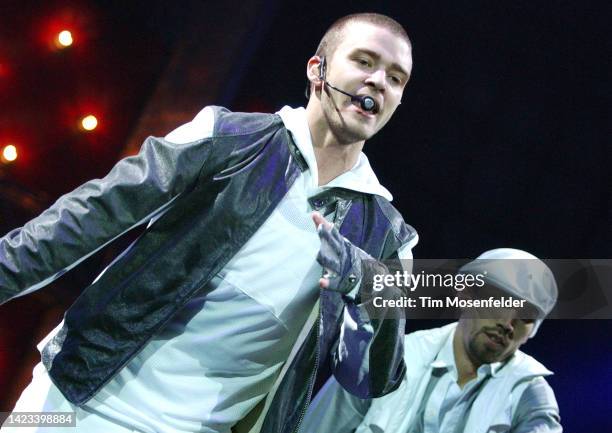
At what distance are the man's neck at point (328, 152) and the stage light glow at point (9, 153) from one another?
7.27ft

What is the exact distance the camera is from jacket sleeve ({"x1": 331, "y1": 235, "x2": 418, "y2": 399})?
5.51 feet

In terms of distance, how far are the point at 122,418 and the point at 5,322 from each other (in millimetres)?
2525

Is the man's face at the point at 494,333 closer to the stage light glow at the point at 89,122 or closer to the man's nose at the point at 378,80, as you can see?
the man's nose at the point at 378,80

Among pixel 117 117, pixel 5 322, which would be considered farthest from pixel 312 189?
pixel 5 322

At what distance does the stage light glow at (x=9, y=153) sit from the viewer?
12.0ft

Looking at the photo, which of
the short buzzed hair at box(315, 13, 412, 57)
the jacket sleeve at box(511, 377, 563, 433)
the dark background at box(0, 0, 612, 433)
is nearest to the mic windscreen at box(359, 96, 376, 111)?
the short buzzed hair at box(315, 13, 412, 57)

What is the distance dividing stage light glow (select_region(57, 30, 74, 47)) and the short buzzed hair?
2.02 m

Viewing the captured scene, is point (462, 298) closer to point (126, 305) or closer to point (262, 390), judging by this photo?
point (262, 390)

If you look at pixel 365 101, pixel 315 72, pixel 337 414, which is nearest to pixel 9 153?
pixel 337 414

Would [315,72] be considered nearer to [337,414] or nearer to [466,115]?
[337,414]

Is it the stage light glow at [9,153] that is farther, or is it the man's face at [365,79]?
the stage light glow at [9,153]

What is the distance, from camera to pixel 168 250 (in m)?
1.70

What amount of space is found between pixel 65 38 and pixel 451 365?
2.39 metres

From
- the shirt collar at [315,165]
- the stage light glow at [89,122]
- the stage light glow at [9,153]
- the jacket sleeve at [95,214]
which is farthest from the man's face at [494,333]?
the stage light glow at [9,153]
